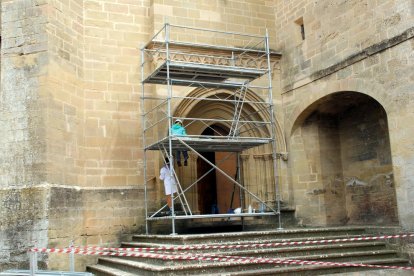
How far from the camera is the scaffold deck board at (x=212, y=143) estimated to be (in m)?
9.20

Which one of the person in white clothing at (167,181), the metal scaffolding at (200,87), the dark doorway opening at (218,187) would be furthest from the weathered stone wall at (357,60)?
the person in white clothing at (167,181)

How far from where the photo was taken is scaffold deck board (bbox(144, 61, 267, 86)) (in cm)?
951

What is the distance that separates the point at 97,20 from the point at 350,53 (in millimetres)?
5226

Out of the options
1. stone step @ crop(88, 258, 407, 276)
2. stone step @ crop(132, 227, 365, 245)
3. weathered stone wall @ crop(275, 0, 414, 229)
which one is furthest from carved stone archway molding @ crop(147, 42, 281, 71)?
stone step @ crop(88, 258, 407, 276)

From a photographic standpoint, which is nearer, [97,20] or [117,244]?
[117,244]

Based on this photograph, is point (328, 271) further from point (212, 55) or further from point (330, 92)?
point (212, 55)

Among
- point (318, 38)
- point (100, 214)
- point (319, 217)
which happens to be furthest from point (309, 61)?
point (100, 214)

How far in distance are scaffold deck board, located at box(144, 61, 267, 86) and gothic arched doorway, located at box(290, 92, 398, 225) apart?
6.18ft

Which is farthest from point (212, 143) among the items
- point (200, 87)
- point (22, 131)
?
point (22, 131)

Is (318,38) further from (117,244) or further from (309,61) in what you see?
(117,244)

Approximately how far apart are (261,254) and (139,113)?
4.35 meters

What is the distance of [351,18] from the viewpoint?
10031mm

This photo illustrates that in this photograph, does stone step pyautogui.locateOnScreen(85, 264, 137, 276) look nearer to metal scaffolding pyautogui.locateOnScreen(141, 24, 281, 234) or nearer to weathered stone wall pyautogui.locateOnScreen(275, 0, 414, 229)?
metal scaffolding pyautogui.locateOnScreen(141, 24, 281, 234)

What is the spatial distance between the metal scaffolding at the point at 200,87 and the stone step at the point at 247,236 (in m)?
0.75
